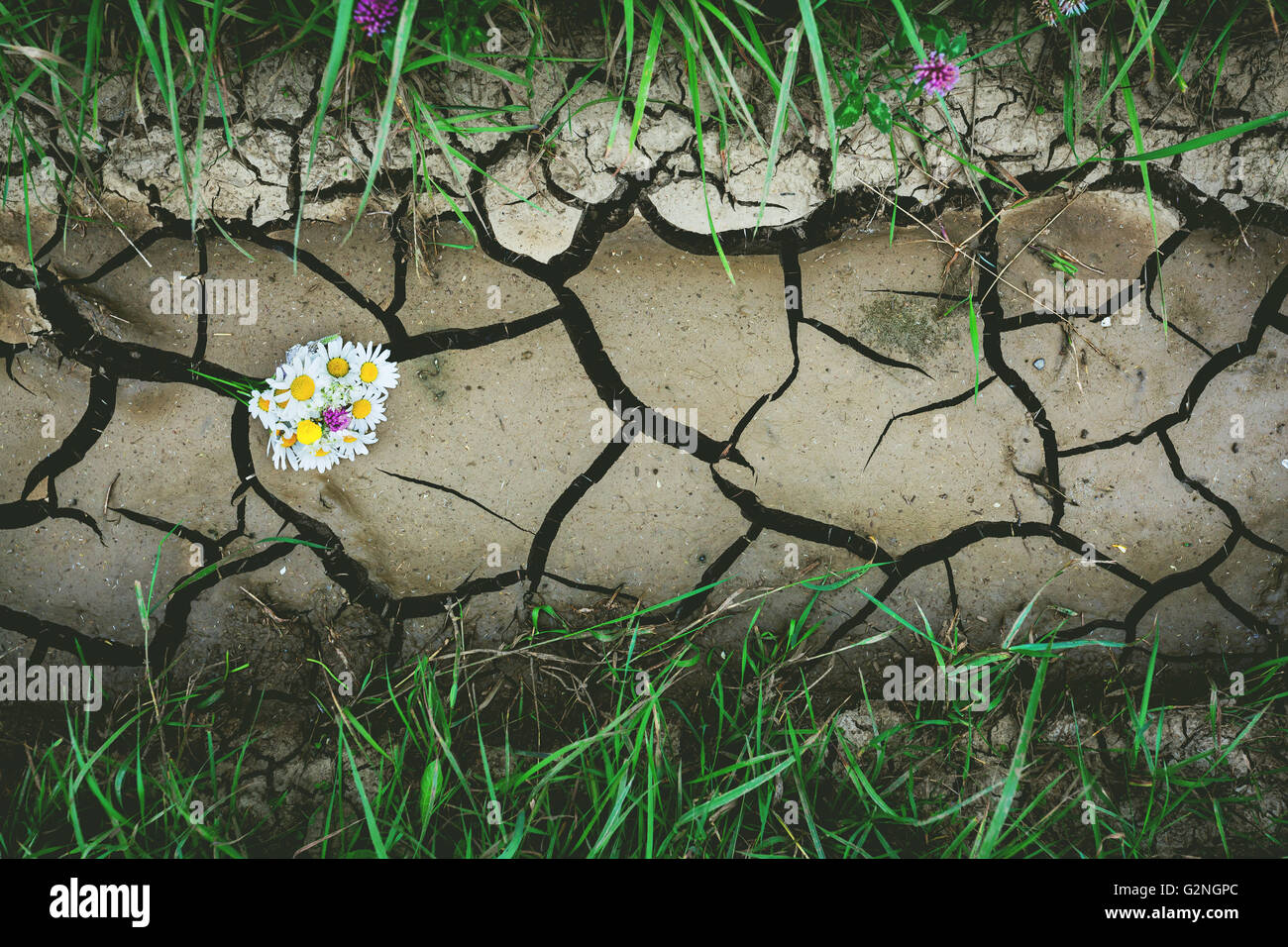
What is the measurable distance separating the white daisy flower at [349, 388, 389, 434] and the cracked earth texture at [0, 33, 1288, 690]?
6cm

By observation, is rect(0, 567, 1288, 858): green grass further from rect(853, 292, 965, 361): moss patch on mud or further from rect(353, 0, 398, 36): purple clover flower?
rect(353, 0, 398, 36): purple clover flower

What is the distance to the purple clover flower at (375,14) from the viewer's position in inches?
66.2

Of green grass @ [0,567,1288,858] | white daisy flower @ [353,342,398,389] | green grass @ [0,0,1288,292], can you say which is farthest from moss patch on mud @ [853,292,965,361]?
white daisy flower @ [353,342,398,389]

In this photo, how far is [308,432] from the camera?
2.06 m

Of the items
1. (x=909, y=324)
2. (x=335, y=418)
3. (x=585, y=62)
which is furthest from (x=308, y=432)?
(x=909, y=324)

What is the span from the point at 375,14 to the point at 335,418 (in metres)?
1.06

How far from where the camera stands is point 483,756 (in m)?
1.94

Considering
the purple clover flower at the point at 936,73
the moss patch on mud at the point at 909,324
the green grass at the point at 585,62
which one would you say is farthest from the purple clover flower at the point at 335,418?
the purple clover flower at the point at 936,73

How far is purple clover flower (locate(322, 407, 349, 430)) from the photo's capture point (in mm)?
2055

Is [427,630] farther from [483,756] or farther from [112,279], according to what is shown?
[112,279]

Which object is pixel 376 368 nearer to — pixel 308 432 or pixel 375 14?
pixel 308 432

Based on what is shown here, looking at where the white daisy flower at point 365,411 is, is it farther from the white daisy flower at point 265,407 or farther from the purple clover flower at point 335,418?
the white daisy flower at point 265,407
